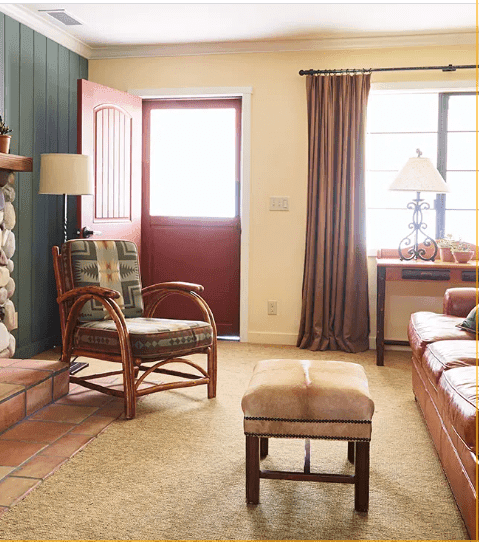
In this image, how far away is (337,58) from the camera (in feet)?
15.9

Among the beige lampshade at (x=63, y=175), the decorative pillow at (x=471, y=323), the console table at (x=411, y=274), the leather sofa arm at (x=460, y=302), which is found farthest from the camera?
the console table at (x=411, y=274)

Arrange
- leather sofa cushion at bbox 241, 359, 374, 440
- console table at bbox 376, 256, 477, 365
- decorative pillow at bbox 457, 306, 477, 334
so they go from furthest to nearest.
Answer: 1. console table at bbox 376, 256, 477, 365
2. decorative pillow at bbox 457, 306, 477, 334
3. leather sofa cushion at bbox 241, 359, 374, 440

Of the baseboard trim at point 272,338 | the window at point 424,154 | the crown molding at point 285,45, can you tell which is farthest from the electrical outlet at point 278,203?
the crown molding at point 285,45

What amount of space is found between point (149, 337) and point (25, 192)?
173 centimetres

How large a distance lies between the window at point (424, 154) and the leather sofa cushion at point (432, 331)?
61.3 inches

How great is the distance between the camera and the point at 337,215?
4.79 metres

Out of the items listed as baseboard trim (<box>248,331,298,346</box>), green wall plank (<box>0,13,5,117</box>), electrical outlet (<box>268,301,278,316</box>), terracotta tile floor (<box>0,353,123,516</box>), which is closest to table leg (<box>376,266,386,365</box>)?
baseboard trim (<box>248,331,298,346</box>)

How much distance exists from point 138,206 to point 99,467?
9.79 ft

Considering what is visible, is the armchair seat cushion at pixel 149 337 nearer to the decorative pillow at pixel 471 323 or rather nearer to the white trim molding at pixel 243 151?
the decorative pillow at pixel 471 323

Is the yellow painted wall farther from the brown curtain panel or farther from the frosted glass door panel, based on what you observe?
the frosted glass door panel

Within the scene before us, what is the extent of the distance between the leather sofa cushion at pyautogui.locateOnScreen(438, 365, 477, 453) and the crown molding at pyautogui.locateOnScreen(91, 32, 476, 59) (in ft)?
9.95

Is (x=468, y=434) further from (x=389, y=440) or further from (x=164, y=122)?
(x=164, y=122)

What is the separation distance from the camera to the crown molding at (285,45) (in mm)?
4664

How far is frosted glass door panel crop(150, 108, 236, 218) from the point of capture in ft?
17.2
